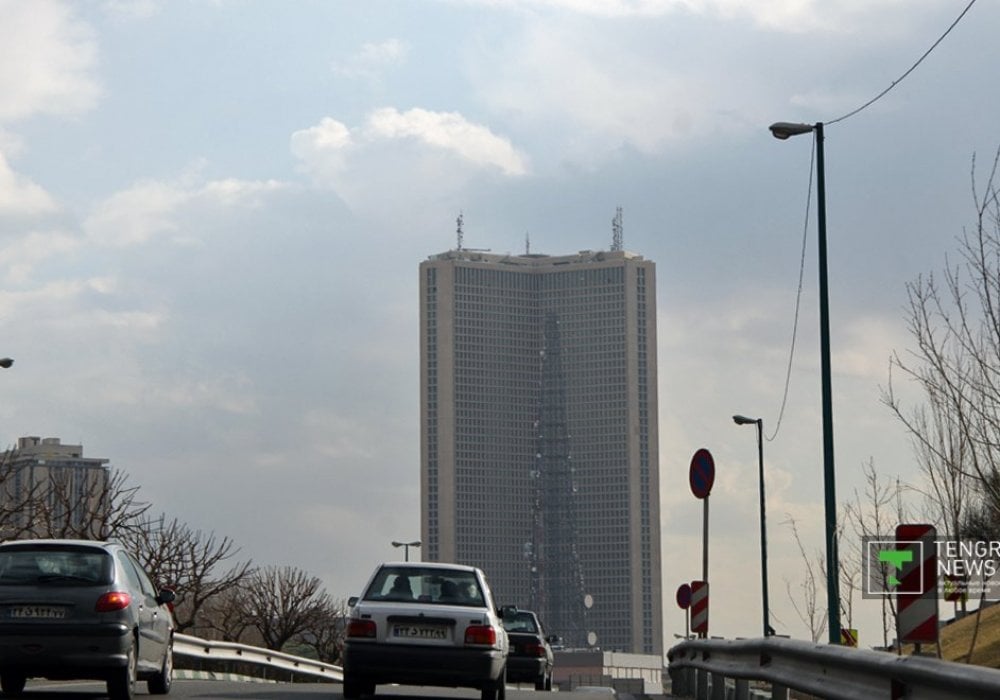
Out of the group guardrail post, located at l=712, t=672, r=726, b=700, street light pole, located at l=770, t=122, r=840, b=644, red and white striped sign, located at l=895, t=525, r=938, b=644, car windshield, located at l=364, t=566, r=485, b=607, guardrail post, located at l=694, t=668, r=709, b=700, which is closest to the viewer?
red and white striped sign, located at l=895, t=525, r=938, b=644

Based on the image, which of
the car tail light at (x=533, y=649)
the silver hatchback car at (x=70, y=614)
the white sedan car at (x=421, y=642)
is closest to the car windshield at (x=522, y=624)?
the car tail light at (x=533, y=649)

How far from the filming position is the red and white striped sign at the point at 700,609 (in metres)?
26.1

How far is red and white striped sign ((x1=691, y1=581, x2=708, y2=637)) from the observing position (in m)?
26.1

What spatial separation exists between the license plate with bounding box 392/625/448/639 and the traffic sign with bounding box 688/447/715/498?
7.84 metres

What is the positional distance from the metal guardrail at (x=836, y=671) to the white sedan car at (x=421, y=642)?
7.34 feet

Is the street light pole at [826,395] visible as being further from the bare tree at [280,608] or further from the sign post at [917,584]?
the bare tree at [280,608]

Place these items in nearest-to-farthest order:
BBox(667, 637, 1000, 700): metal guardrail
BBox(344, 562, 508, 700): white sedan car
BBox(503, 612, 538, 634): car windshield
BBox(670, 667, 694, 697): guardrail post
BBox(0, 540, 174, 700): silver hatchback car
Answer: BBox(667, 637, 1000, 700): metal guardrail
BBox(0, 540, 174, 700): silver hatchback car
BBox(344, 562, 508, 700): white sedan car
BBox(670, 667, 694, 697): guardrail post
BBox(503, 612, 538, 634): car windshield

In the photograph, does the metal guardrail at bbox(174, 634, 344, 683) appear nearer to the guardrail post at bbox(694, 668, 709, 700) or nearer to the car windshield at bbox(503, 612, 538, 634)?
the car windshield at bbox(503, 612, 538, 634)

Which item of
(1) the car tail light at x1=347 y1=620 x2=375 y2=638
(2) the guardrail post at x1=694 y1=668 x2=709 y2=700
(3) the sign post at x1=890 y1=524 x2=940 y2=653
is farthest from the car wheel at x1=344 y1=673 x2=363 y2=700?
(3) the sign post at x1=890 y1=524 x2=940 y2=653

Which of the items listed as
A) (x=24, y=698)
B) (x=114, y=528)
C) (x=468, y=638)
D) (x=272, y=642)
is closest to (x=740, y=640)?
(x=468, y=638)

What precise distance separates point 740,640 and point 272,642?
65571mm

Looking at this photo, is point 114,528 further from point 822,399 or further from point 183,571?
point 822,399

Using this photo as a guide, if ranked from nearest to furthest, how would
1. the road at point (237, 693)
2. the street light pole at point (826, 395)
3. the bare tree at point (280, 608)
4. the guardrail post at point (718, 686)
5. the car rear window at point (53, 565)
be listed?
the car rear window at point (53, 565)
the guardrail post at point (718, 686)
the road at point (237, 693)
the street light pole at point (826, 395)
the bare tree at point (280, 608)

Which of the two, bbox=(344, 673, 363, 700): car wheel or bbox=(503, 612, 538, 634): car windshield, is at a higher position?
bbox=(503, 612, 538, 634): car windshield
